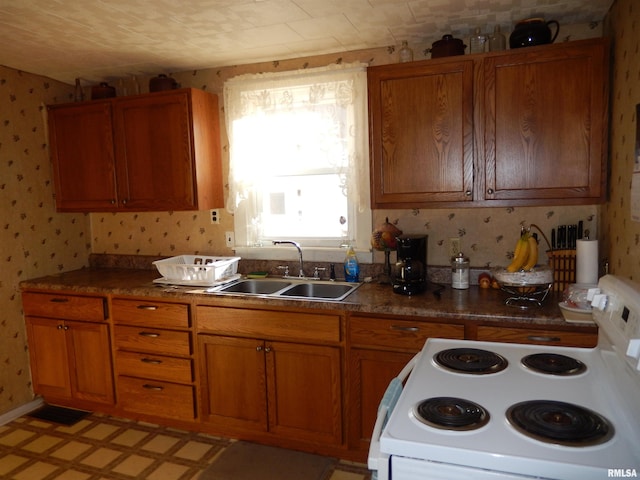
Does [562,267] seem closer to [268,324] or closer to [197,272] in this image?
[268,324]

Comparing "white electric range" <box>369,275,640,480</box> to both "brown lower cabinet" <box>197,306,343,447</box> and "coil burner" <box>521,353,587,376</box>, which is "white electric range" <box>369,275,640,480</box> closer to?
"coil burner" <box>521,353,587,376</box>

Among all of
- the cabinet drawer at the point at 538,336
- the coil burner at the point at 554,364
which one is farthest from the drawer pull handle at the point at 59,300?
the coil burner at the point at 554,364

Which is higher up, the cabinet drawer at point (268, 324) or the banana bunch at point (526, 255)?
the banana bunch at point (526, 255)

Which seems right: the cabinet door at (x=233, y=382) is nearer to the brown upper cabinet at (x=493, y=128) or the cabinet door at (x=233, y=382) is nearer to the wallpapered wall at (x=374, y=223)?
the wallpapered wall at (x=374, y=223)

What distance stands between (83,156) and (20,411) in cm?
183

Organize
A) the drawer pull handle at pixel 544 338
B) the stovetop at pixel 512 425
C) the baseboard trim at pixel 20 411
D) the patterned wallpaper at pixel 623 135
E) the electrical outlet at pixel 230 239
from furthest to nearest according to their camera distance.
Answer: the electrical outlet at pixel 230 239
the baseboard trim at pixel 20 411
the drawer pull handle at pixel 544 338
the patterned wallpaper at pixel 623 135
the stovetop at pixel 512 425

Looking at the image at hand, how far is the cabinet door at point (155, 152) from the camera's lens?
Result: 2.91 metres

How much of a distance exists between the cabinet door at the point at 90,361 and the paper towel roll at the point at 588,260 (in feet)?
9.18

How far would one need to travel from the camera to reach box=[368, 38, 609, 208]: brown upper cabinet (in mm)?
2146

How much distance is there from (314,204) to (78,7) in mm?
1671

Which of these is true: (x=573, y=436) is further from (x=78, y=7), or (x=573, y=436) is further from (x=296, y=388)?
(x=78, y=7)

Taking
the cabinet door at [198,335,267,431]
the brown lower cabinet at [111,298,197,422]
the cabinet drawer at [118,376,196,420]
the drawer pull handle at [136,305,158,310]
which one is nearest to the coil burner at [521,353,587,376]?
the cabinet door at [198,335,267,431]

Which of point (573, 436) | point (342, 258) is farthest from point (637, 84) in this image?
point (342, 258)

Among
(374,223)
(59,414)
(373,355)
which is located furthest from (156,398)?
(374,223)
